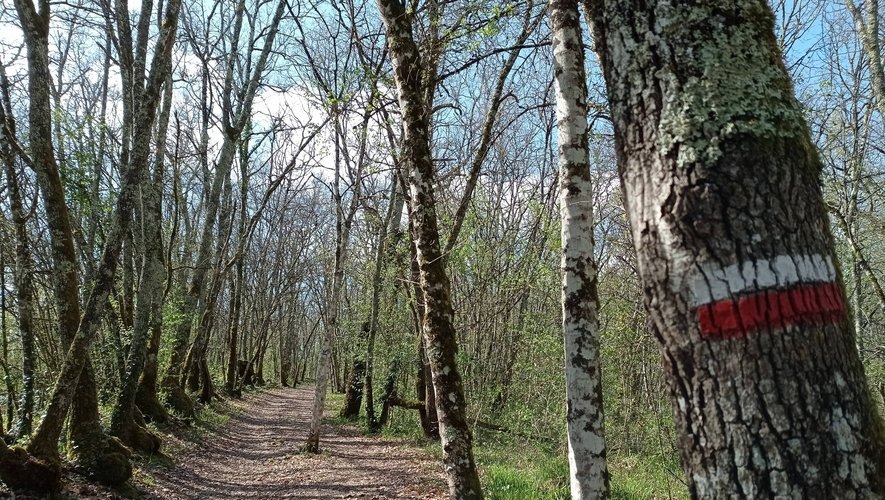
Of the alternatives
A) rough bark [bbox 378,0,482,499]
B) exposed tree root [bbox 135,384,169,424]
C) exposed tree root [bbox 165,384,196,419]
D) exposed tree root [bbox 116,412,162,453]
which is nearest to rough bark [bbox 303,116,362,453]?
exposed tree root [bbox 116,412,162,453]

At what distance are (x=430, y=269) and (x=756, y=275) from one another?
155 inches

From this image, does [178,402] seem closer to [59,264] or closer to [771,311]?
[59,264]

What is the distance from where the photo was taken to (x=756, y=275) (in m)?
1.17

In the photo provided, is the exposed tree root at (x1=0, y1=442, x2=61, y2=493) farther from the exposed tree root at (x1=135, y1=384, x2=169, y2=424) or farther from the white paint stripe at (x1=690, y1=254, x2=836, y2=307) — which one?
the white paint stripe at (x1=690, y1=254, x2=836, y2=307)

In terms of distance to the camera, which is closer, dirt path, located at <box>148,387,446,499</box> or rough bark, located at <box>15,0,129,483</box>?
rough bark, located at <box>15,0,129,483</box>

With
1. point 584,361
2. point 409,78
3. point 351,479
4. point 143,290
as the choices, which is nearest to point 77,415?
point 143,290

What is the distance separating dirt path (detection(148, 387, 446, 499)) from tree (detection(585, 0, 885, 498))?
6.20 m

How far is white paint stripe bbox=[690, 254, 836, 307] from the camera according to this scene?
1.17 metres

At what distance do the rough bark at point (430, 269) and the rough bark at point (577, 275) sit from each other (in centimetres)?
118

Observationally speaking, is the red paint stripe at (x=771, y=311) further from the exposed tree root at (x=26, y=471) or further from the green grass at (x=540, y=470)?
the exposed tree root at (x=26, y=471)

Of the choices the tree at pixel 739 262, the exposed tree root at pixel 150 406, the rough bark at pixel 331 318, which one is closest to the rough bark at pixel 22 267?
the exposed tree root at pixel 150 406

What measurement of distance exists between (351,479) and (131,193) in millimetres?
5044

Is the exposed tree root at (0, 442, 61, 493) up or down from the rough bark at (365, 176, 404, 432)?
down

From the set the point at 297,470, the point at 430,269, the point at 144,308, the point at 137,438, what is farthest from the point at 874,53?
the point at 137,438
